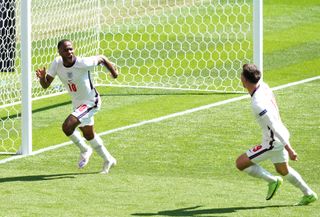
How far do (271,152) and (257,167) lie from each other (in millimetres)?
292

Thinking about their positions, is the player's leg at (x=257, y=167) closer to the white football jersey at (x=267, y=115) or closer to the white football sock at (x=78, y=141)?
the white football jersey at (x=267, y=115)

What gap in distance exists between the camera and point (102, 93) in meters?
19.3

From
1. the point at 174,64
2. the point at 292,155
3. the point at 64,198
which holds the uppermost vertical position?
the point at 292,155

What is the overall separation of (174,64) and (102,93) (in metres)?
2.29

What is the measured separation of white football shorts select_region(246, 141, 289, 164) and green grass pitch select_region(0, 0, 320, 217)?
1.54ft

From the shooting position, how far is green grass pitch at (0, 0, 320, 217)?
12.1 metres

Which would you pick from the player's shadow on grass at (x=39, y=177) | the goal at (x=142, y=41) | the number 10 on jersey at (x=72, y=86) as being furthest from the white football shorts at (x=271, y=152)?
the goal at (x=142, y=41)

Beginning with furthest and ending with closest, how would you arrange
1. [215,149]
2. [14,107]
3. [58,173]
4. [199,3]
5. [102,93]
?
[199,3] < [102,93] < [14,107] < [215,149] < [58,173]

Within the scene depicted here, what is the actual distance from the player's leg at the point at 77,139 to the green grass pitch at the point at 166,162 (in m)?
0.15

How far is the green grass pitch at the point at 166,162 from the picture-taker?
12.1m

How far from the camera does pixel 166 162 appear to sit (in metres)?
14.3

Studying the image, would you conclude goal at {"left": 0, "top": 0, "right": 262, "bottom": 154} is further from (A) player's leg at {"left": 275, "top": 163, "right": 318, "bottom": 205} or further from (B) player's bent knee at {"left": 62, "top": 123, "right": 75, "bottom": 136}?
(A) player's leg at {"left": 275, "top": 163, "right": 318, "bottom": 205}

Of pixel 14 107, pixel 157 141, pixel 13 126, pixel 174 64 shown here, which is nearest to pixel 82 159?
pixel 157 141

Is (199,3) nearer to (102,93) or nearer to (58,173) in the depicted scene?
(102,93)
